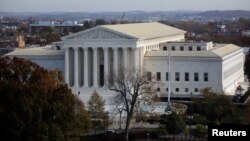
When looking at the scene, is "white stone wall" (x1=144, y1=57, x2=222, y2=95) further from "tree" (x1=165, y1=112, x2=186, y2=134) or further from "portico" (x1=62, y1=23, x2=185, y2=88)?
"tree" (x1=165, y1=112, x2=186, y2=134)

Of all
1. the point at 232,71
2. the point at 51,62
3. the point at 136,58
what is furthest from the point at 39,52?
the point at 232,71

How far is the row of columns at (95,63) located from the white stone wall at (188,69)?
1.97m

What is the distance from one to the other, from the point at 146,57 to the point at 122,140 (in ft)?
85.7

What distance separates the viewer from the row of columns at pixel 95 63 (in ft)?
243

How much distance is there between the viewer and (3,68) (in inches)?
1764

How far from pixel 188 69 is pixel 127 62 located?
688 cm

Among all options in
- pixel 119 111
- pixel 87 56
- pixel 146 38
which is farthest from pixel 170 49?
pixel 119 111

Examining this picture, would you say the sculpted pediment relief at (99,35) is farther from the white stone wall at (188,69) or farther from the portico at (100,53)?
the white stone wall at (188,69)

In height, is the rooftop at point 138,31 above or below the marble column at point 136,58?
above

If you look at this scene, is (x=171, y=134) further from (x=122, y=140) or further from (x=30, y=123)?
(x=30, y=123)

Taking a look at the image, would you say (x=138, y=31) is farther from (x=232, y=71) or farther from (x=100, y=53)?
(x=232, y=71)

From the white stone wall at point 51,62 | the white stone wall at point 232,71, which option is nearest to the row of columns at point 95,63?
the white stone wall at point 51,62

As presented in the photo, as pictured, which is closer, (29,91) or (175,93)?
(29,91)

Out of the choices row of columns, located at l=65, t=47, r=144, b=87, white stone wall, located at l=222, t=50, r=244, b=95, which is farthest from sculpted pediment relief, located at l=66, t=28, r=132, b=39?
white stone wall, located at l=222, t=50, r=244, b=95
